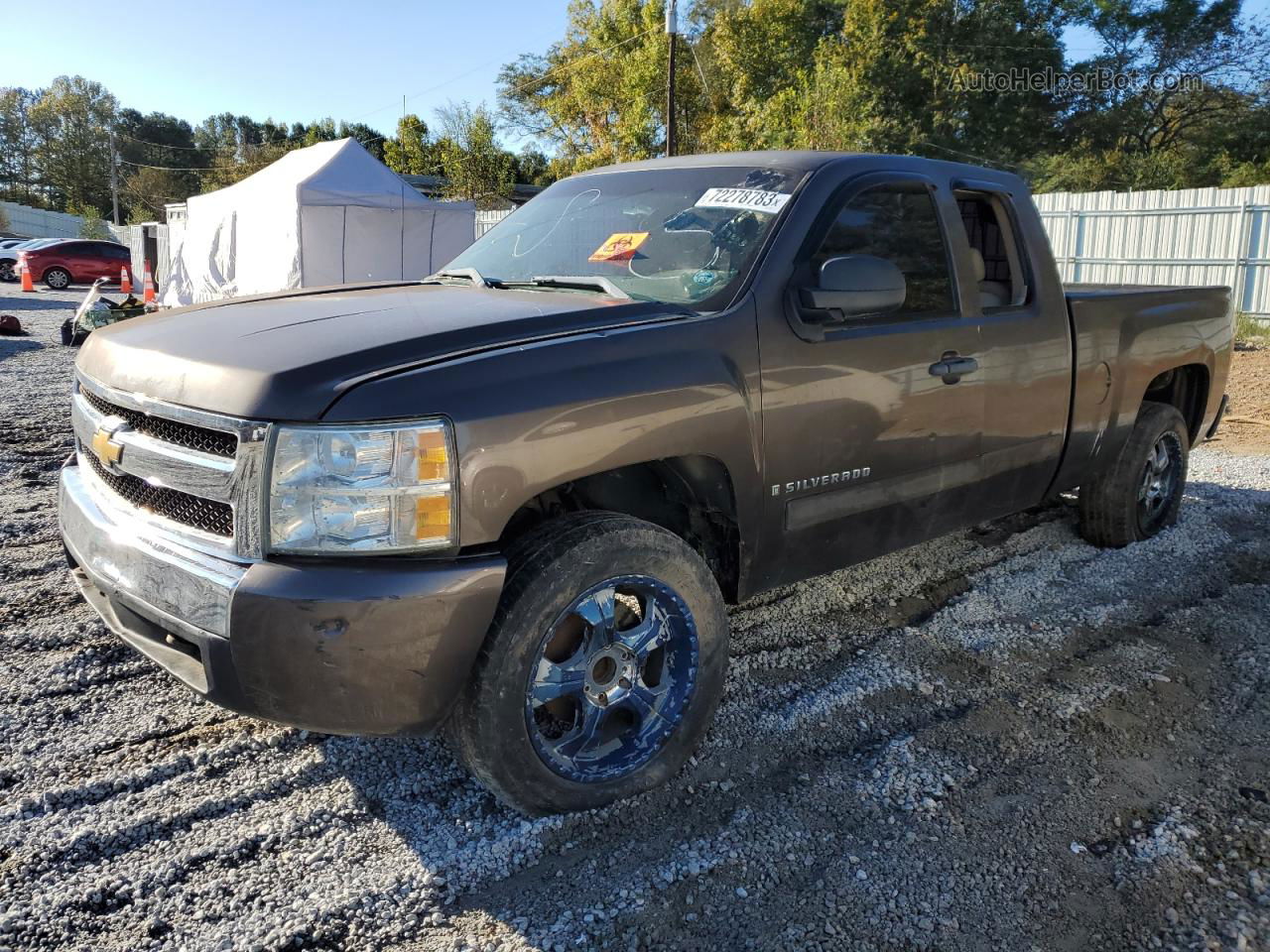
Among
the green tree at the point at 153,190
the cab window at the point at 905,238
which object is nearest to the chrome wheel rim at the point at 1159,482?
the cab window at the point at 905,238

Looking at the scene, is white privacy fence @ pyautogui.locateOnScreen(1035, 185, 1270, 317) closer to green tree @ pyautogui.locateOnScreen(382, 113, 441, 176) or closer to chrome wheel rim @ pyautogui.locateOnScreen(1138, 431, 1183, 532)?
chrome wheel rim @ pyautogui.locateOnScreen(1138, 431, 1183, 532)

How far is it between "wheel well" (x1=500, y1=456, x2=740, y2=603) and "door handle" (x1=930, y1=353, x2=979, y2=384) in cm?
108

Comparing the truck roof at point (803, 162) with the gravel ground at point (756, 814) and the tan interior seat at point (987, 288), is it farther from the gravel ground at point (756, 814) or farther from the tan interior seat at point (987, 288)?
the gravel ground at point (756, 814)

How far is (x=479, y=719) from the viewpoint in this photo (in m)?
2.52

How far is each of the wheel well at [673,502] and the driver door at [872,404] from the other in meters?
0.14

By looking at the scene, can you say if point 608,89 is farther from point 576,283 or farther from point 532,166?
point 576,283

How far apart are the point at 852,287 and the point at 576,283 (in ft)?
3.10

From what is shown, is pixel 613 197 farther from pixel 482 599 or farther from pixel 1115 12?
pixel 1115 12

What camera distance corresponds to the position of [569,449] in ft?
8.52

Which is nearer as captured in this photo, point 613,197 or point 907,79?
point 613,197

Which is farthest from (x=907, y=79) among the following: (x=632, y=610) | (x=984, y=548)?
(x=632, y=610)

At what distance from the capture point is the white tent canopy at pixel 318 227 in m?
16.6

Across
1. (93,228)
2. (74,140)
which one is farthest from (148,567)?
(74,140)

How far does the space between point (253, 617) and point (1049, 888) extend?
2100 mm
